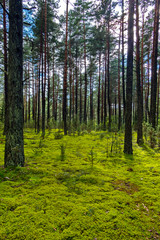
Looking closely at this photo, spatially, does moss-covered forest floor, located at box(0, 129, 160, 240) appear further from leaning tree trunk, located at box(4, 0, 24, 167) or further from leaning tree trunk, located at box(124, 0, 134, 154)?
leaning tree trunk, located at box(124, 0, 134, 154)

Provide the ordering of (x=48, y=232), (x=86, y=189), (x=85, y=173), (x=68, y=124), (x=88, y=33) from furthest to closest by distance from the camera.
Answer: (x=88, y=33) < (x=68, y=124) < (x=85, y=173) < (x=86, y=189) < (x=48, y=232)

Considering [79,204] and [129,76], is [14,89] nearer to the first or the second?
[79,204]

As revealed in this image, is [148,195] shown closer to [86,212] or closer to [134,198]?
[134,198]

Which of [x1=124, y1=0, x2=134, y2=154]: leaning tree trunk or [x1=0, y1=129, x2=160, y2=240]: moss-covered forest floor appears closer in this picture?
[x1=0, y1=129, x2=160, y2=240]: moss-covered forest floor

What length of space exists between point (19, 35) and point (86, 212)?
434cm

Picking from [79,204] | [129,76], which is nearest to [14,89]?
[79,204]

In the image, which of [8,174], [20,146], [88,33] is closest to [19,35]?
[20,146]

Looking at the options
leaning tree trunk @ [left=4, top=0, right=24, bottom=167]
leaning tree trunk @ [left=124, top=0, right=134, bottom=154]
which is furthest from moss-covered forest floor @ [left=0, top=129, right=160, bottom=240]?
leaning tree trunk @ [left=124, top=0, right=134, bottom=154]

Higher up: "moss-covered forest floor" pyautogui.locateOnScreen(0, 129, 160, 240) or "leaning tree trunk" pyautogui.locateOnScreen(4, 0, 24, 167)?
"leaning tree trunk" pyautogui.locateOnScreen(4, 0, 24, 167)

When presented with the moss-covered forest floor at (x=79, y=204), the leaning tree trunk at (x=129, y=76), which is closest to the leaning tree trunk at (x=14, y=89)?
the moss-covered forest floor at (x=79, y=204)

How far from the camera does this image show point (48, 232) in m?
1.57

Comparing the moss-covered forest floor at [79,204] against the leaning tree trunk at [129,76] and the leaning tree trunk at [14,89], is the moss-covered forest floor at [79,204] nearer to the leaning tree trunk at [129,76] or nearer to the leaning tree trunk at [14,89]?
the leaning tree trunk at [14,89]

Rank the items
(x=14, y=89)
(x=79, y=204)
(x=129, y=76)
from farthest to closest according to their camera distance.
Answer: (x=129, y=76)
(x=14, y=89)
(x=79, y=204)

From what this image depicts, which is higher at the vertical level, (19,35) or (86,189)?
(19,35)
